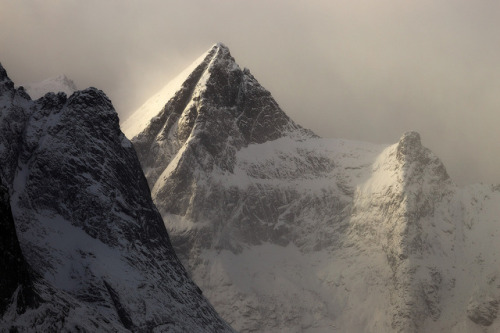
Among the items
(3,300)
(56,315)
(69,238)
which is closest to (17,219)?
(69,238)

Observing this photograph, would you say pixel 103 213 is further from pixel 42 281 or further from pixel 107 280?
pixel 42 281

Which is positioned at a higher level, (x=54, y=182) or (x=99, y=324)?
(x=54, y=182)

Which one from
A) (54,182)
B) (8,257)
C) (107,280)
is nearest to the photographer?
(8,257)

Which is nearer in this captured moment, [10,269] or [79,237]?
[10,269]

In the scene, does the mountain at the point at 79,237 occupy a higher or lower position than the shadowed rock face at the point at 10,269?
higher

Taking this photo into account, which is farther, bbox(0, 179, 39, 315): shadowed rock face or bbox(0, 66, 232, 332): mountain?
bbox(0, 66, 232, 332): mountain

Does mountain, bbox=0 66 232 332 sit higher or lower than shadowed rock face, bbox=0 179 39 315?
higher

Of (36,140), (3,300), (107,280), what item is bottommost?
(3,300)

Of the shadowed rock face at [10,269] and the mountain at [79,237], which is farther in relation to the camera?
the mountain at [79,237]

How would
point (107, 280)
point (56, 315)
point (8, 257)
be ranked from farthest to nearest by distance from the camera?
point (107, 280) → point (56, 315) → point (8, 257)

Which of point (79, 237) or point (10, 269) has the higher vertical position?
point (79, 237)

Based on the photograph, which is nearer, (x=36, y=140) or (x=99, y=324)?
(x=99, y=324)
